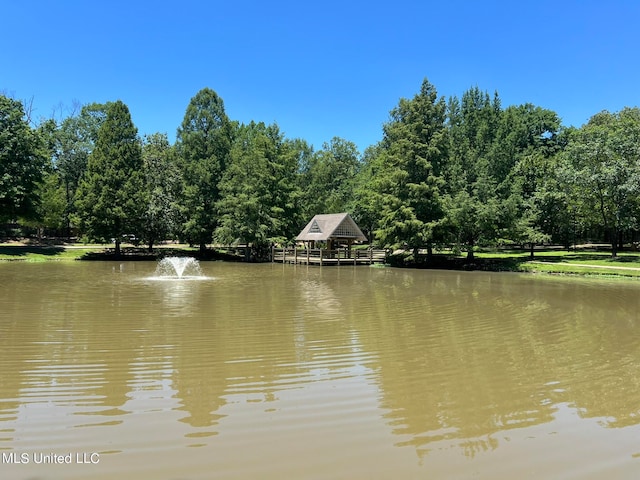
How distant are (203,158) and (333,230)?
16.9 metres

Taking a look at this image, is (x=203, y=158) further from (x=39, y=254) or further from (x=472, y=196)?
(x=472, y=196)

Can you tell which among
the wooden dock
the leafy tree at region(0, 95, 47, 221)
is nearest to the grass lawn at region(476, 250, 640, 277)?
the wooden dock

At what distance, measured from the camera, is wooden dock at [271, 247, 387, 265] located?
127 ft

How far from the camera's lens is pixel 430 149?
3650cm

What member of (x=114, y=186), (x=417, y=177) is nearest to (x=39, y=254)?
(x=114, y=186)

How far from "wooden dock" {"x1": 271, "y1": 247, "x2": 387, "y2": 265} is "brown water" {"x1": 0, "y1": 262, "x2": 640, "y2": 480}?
25970mm

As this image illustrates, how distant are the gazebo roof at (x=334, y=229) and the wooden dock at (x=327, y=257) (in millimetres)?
1235

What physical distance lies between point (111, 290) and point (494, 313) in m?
13.4

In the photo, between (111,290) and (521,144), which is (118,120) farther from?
(521,144)

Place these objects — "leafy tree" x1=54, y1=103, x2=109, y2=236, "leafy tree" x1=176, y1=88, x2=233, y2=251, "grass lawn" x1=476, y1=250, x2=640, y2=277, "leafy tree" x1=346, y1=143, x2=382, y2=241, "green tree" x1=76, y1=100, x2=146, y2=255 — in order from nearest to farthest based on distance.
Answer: "grass lawn" x1=476, y1=250, x2=640, y2=277 < "green tree" x1=76, y1=100, x2=146, y2=255 < "leafy tree" x1=176, y1=88, x2=233, y2=251 < "leafy tree" x1=346, y1=143, x2=382, y2=241 < "leafy tree" x1=54, y1=103, x2=109, y2=236

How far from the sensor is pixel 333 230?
129 feet

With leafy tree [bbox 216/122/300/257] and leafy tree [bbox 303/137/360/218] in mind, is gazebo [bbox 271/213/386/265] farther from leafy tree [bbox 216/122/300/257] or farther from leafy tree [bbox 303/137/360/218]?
leafy tree [bbox 303/137/360/218]

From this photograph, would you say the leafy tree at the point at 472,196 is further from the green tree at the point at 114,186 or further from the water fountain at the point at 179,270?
the green tree at the point at 114,186

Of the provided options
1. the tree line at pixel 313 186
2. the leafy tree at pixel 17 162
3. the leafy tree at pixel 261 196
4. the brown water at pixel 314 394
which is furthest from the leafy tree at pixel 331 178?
the brown water at pixel 314 394
